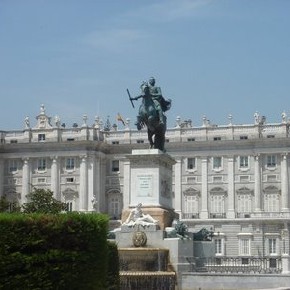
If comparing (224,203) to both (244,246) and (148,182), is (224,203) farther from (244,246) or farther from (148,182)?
(148,182)

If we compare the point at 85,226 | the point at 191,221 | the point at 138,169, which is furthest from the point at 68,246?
the point at 191,221

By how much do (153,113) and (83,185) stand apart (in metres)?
76.4

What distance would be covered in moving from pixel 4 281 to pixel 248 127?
299 ft

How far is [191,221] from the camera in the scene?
106125mm

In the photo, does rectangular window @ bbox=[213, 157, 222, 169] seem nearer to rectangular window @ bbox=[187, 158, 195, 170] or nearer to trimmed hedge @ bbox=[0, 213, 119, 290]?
rectangular window @ bbox=[187, 158, 195, 170]

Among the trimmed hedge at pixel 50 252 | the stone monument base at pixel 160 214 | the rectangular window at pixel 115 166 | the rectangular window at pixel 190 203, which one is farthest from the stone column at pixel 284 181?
the trimmed hedge at pixel 50 252

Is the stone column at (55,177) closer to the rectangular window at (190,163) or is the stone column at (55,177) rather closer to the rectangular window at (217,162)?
the rectangular window at (190,163)

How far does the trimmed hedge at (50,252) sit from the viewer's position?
1770 centimetres

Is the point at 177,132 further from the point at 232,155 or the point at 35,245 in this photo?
the point at 35,245

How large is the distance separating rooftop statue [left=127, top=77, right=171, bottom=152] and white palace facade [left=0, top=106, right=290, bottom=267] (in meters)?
67.4

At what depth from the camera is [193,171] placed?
4296 inches

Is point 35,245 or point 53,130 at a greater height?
point 53,130

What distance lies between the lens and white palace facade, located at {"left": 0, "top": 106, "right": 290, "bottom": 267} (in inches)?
4097

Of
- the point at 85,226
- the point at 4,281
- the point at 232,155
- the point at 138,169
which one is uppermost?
the point at 232,155
